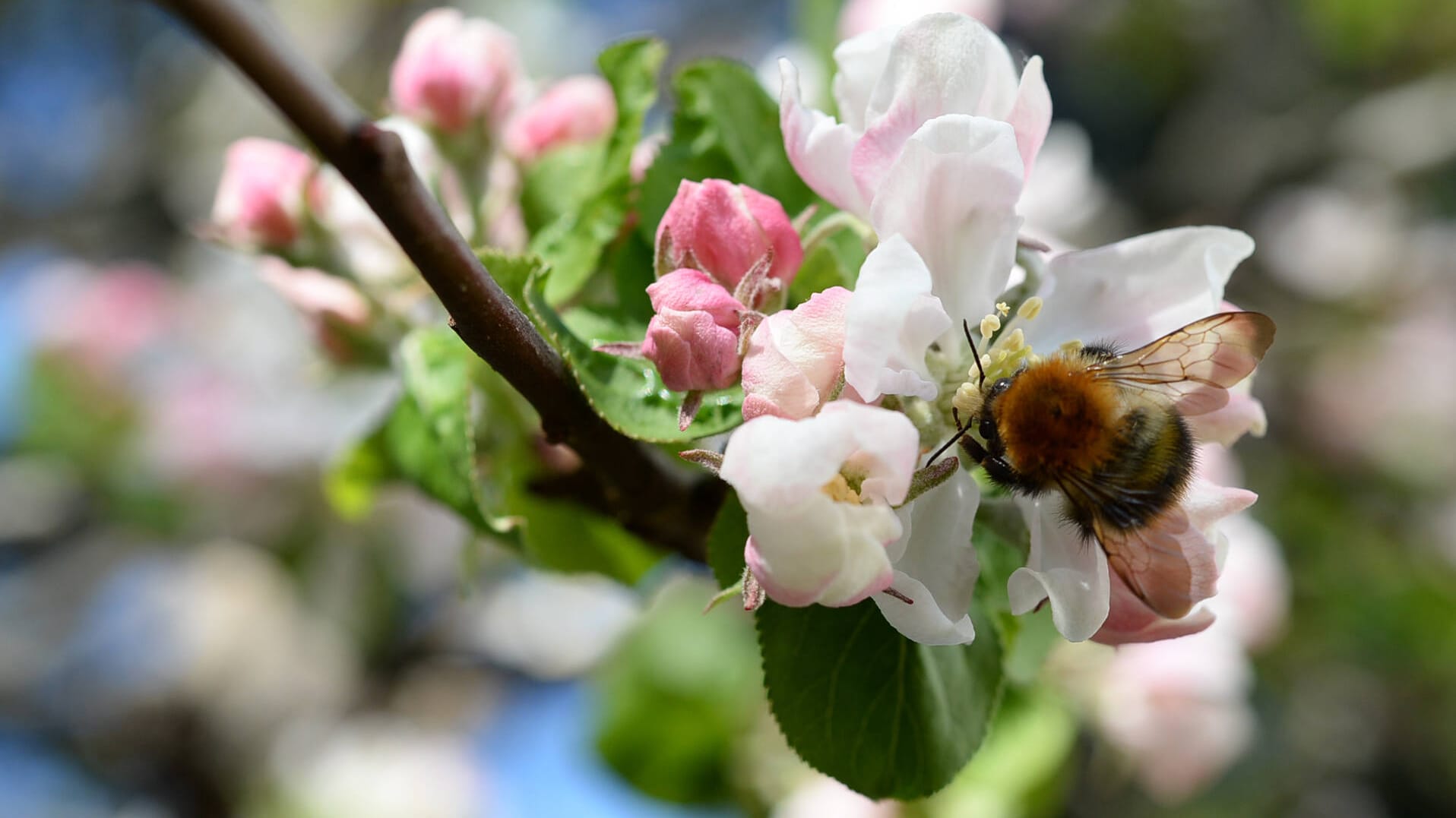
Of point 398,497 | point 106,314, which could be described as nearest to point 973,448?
point 398,497

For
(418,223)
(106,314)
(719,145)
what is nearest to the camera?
(418,223)

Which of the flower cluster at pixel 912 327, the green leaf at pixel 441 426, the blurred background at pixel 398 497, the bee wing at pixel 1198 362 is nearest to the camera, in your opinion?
the flower cluster at pixel 912 327

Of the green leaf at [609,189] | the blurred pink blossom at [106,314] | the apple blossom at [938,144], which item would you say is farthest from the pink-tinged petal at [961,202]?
the blurred pink blossom at [106,314]

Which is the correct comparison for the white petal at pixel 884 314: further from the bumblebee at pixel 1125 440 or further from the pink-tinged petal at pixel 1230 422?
the pink-tinged petal at pixel 1230 422

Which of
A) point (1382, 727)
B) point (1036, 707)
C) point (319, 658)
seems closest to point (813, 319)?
point (1036, 707)

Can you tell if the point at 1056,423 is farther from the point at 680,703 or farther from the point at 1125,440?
the point at 680,703

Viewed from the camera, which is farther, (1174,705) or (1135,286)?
(1174,705)

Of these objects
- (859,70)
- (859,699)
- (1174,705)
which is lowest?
(1174,705)
